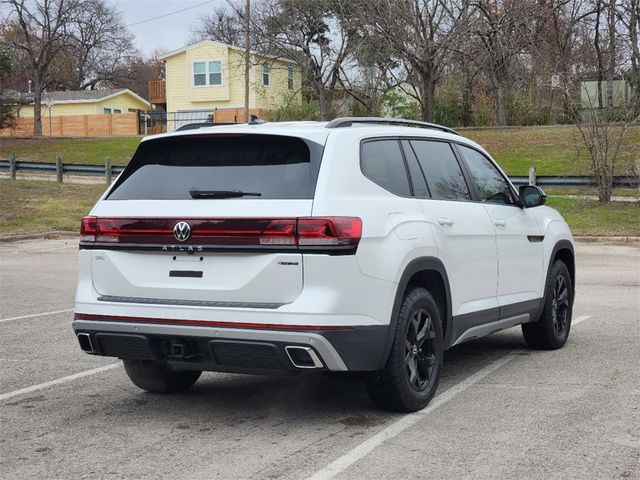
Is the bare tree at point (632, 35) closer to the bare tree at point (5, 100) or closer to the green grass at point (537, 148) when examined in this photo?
the green grass at point (537, 148)

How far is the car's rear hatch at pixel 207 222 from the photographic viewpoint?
5.33 meters

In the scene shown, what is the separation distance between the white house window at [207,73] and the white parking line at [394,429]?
5352cm

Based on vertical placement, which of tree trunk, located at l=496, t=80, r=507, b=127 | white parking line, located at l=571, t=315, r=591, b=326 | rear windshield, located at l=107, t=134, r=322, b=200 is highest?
tree trunk, located at l=496, t=80, r=507, b=127

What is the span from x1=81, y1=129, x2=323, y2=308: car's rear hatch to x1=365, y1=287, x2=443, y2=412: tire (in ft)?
2.58

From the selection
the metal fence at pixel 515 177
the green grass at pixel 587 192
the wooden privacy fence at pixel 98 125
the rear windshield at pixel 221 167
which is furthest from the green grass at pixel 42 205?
the wooden privacy fence at pixel 98 125

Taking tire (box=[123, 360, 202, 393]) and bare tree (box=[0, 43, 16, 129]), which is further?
bare tree (box=[0, 43, 16, 129])

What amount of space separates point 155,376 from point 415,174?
2250 millimetres

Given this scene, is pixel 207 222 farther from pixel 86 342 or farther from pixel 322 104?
pixel 322 104

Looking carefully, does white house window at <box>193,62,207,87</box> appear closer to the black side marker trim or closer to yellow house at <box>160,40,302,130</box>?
yellow house at <box>160,40,302,130</box>

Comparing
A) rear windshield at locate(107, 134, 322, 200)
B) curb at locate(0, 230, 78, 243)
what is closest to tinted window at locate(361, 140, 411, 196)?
rear windshield at locate(107, 134, 322, 200)

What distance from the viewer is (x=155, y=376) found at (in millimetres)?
6555

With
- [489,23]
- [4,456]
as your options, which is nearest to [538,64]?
[489,23]

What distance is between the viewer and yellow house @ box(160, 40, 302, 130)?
58.6m

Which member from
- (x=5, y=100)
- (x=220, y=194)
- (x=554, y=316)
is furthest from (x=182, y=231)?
(x=5, y=100)
